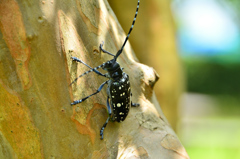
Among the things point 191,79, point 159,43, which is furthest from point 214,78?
point 159,43

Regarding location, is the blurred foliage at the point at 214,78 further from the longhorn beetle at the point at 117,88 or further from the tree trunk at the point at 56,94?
the tree trunk at the point at 56,94

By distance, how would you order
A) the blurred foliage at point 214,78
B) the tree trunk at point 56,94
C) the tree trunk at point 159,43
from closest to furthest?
the tree trunk at point 56,94 → the tree trunk at point 159,43 → the blurred foliage at point 214,78

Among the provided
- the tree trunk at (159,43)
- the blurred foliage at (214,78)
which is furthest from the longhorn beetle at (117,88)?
the blurred foliage at (214,78)

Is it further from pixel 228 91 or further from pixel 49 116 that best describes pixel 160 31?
pixel 228 91

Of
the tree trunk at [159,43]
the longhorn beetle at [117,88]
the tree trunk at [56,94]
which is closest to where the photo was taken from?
the tree trunk at [56,94]

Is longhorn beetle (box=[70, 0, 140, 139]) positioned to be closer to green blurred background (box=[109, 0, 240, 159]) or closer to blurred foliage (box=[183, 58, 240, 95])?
green blurred background (box=[109, 0, 240, 159])

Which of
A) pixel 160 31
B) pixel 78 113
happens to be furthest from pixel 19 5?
pixel 160 31
